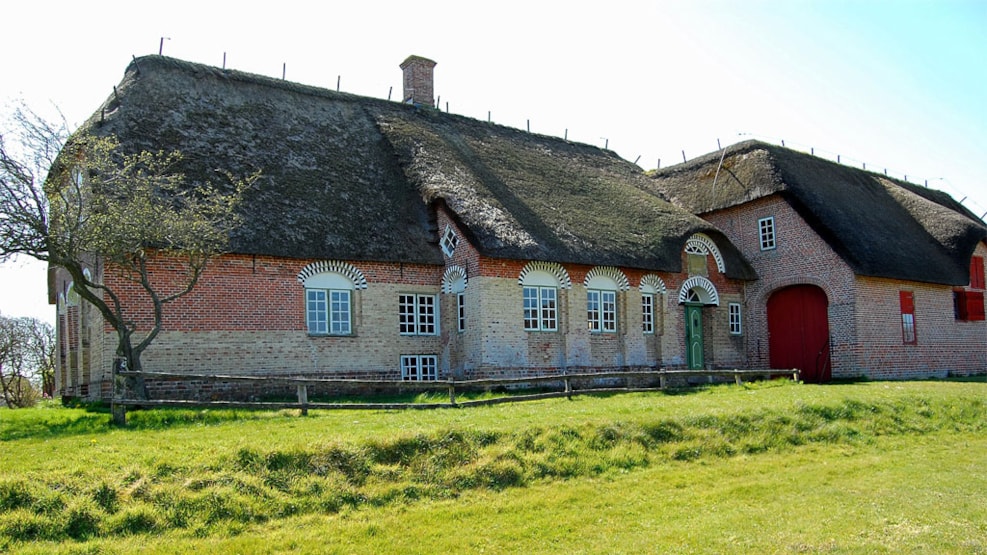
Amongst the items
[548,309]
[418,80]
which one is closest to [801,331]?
[548,309]

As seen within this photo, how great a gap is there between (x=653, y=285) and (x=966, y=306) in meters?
12.7

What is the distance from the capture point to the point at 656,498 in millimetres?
10891

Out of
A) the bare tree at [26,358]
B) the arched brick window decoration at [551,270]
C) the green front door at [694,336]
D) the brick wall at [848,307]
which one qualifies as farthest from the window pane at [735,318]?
the bare tree at [26,358]

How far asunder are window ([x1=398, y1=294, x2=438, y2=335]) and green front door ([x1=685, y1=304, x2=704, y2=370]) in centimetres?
793

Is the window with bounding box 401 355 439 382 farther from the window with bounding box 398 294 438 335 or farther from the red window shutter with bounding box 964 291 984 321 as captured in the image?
the red window shutter with bounding box 964 291 984 321

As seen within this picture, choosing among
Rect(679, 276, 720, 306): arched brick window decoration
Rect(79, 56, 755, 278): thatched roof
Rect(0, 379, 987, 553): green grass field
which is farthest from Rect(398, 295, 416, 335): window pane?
Rect(679, 276, 720, 306): arched brick window decoration

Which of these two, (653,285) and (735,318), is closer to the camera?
(653,285)

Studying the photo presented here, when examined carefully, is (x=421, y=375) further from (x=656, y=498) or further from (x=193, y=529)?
(x=193, y=529)

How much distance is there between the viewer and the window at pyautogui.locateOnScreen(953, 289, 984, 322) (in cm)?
2877

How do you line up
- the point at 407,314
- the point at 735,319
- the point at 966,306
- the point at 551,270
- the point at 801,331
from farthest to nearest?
1. the point at 966,306
2. the point at 735,319
3. the point at 801,331
4. the point at 551,270
5. the point at 407,314

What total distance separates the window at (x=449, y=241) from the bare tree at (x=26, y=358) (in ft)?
66.1

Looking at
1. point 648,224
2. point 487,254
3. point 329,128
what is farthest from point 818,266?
point 329,128

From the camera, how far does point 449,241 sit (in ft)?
68.4

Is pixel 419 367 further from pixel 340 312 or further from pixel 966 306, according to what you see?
pixel 966 306
